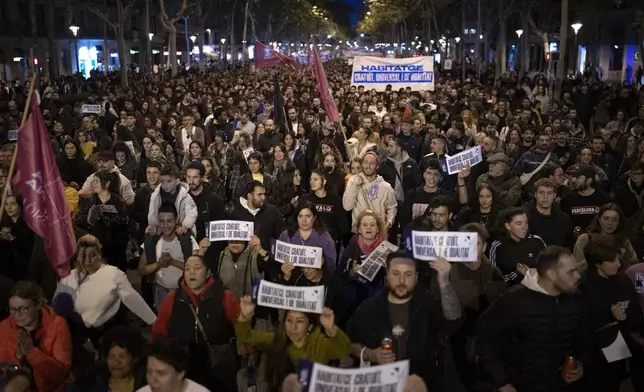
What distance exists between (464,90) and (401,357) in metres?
22.7

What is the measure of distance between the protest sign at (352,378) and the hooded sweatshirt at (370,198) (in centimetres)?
480

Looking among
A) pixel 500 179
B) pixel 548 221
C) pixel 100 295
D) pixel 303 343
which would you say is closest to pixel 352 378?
pixel 303 343

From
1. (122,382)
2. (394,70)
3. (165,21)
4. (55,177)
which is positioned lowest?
(122,382)

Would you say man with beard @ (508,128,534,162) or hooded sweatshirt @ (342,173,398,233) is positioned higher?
man with beard @ (508,128,534,162)

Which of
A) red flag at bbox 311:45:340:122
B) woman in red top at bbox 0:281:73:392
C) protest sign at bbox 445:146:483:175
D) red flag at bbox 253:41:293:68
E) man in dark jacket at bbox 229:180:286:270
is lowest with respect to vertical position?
woman in red top at bbox 0:281:73:392

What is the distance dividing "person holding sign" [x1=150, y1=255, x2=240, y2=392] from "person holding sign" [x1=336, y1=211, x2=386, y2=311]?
1.58 meters

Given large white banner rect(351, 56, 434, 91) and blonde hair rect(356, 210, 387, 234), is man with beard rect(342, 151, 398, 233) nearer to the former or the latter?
blonde hair rect(356, 210, 387, 234)

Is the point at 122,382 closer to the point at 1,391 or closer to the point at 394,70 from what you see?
the point at 1,391

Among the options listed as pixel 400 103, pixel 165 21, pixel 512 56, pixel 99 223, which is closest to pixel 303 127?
pixel 400 103

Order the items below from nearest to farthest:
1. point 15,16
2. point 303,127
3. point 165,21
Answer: point 303,127
point 165,21
point 15,16

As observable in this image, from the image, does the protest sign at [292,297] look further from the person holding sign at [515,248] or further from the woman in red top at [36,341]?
the person holding sign at [515,248]

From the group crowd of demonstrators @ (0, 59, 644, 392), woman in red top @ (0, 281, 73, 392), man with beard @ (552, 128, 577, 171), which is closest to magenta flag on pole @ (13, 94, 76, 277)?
crowd of demonstrators @ (0, 59, 644, 392)

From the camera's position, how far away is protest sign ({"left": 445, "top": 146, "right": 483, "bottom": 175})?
27.5 ft

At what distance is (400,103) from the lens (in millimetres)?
19156
